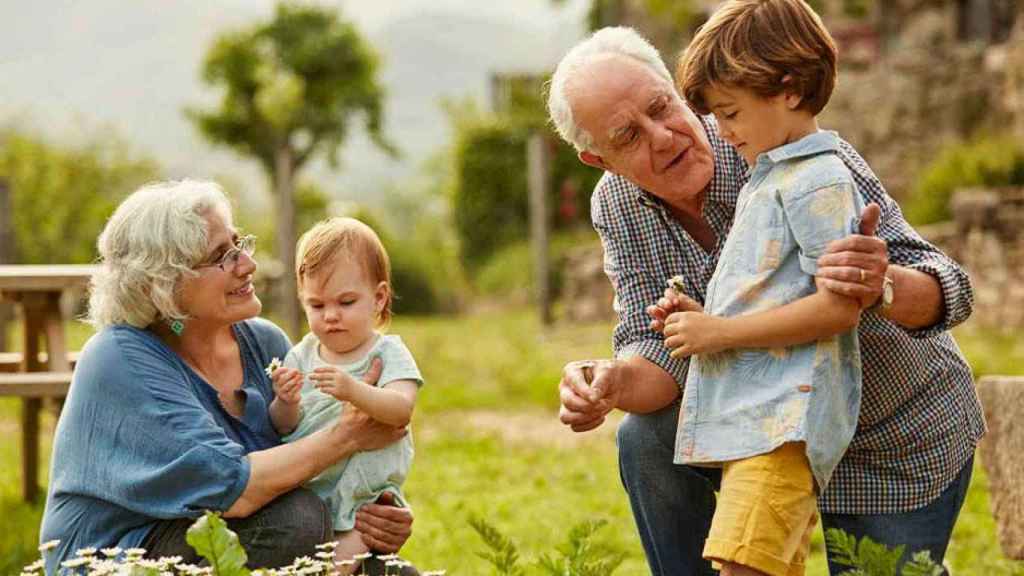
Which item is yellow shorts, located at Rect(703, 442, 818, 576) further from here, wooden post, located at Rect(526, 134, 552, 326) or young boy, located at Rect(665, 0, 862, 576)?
Result: wooden post, located at Rect(526, 134, 552, 326)

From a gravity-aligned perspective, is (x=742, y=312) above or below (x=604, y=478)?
above

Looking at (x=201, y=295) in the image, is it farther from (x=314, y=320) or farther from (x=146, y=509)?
(x=146, y=509)

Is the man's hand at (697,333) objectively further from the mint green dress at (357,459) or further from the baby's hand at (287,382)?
the baby's hand at (287,382)

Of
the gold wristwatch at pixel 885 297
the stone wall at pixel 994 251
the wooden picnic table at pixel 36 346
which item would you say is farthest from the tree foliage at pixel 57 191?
the gold wristwatch at pixel 885 297

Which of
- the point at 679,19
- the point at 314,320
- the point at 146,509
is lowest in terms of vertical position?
the point at 146,509

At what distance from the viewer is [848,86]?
1712cm

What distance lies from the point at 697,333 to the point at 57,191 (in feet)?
114

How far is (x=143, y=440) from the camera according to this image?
337cm

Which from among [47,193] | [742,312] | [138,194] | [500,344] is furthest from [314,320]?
[47,193]

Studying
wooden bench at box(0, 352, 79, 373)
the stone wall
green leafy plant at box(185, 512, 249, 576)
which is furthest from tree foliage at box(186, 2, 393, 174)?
green leafy plant at box(185, 512, 249, 576)

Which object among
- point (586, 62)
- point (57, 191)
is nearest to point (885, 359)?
point (586, 62)

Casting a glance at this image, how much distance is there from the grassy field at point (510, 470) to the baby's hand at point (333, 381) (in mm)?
562

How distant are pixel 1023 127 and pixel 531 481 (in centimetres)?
894

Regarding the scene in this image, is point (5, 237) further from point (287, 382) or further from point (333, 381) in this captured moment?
point (333, 381)
